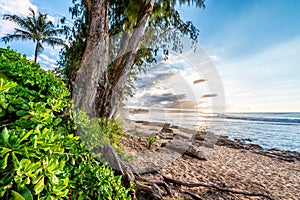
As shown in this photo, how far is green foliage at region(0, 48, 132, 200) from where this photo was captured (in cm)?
69

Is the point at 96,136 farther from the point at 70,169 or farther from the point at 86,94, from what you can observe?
the point at 86,94

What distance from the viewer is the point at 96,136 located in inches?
73.9

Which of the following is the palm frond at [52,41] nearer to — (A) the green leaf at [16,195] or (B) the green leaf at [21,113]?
(B) the green leaf at [21,113]

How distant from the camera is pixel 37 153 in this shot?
30.2 inches

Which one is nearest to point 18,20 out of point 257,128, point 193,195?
point 193,195

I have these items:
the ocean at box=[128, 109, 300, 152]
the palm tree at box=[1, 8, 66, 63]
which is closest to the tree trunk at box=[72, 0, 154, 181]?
the ocean at box=[128, 109, 300, 152]

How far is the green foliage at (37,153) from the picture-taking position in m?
0.69

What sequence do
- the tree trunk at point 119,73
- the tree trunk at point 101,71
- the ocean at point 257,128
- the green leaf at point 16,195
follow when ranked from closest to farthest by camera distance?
the green leaf at point 16,195 → the tree trunk at point 101,71 → the tree trunk at point 119,73 → the ocean at point 257,128

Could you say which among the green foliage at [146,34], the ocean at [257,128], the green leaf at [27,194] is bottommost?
the ocean at [257,128]

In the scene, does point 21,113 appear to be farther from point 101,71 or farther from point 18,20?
point 18,20

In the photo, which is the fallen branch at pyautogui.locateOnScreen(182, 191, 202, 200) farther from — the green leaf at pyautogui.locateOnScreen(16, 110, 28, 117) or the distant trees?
the green leaf at pyautogui.locateOnScreen(16, 110, 28, 117)

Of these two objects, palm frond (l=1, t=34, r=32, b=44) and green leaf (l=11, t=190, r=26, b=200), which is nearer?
green leaf (l=11, t=190, r=26, b=200)

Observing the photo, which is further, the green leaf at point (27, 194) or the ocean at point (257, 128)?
the ocean at point (257, 128)

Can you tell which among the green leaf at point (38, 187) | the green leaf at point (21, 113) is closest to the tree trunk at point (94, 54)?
the green leaf at point (21, 113)
